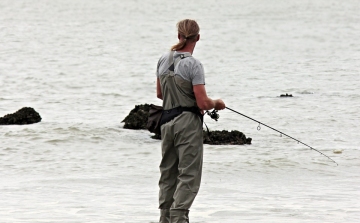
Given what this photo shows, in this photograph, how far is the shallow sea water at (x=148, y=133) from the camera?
9.50m

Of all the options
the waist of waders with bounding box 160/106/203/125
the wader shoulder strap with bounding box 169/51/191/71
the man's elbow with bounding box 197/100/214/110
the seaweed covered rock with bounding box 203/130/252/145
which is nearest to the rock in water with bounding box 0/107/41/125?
the seaweed covered rock with bounding box 203/130/252/145

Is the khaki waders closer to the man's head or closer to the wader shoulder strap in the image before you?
the wader shoulder strap

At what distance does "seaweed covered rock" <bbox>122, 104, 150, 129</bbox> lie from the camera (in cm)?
1628

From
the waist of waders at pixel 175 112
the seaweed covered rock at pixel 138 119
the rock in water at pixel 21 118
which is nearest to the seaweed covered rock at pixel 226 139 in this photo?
the seaweed covered rock at pixel 138 119

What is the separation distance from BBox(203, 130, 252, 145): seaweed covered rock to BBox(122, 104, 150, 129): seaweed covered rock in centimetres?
190

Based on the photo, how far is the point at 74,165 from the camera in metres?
12.8

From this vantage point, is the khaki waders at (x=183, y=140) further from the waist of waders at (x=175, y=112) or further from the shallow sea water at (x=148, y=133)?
the shallow sea water at (x=148, y=133)

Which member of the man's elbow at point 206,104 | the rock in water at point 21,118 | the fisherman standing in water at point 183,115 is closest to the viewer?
the man's elbow at point 206,104

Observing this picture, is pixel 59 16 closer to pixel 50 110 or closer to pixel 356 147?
pixel 50 110

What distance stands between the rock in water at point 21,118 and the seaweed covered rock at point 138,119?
1.89 meters

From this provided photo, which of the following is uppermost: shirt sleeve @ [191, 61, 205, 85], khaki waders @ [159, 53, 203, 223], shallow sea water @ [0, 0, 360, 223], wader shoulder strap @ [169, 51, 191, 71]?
wader shoulder strap @ [169, 51, 191, 71]

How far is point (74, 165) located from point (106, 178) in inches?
52.7

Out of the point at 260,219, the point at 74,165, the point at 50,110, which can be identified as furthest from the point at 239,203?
the point at 50,110

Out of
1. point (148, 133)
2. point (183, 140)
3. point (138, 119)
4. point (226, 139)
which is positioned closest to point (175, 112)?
point (183, 140)
